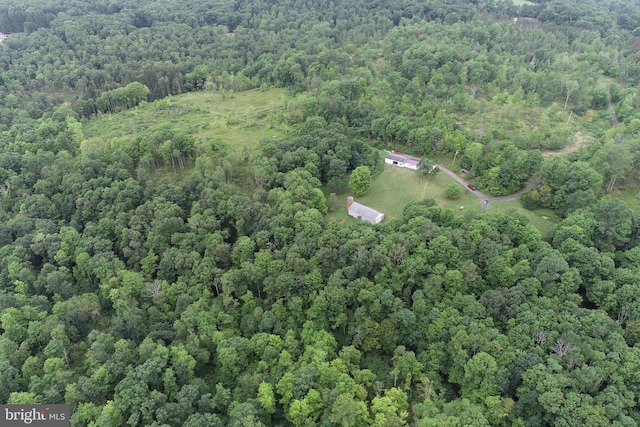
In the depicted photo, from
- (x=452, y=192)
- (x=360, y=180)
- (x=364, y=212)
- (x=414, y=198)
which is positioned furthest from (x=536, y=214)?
(x=360, y=180)

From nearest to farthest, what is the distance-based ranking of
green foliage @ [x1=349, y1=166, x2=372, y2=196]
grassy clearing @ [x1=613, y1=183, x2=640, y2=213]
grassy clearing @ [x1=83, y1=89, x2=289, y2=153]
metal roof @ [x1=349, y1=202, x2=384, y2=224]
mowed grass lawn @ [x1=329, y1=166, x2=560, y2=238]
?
metal roof @ [x1=349, y1=202, x2=384, y2=224] → mowed grass lawn @ [x1=329, y1=166, x2=560, y2=238] → grassy clearing @ [x1=613, y1=183, x2=640, y2=213] → green foliage @ [x1=349, y1=166, x2=372, y2=196] → grassy clearing @ [x1=83, y1=89, x2=289, y2=153]

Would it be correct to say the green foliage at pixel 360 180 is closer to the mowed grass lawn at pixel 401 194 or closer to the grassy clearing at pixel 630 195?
the mowed grass lawn at pixel 401 194

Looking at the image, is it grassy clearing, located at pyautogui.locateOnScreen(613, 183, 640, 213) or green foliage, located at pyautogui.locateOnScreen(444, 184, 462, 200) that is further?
green foliage, located at pyautogui.locateOnScreen(444, 184, 462, 200)

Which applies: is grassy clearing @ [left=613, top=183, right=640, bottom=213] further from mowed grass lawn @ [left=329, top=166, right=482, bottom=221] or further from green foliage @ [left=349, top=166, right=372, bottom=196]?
green foliage @ [left=349, top=166, right=372, bottom=196]

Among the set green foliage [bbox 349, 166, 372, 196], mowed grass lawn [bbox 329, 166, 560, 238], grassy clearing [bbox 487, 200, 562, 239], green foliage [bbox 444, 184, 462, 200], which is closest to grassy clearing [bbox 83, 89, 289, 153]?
green foliage [bbox 349, 166, 372, 196]

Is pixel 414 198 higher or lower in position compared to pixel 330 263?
lower

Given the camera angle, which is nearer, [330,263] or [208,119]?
[330,263]

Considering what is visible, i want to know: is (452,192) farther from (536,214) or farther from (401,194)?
(536,214)

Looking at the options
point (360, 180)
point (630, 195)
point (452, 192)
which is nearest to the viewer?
point (630, 195)
